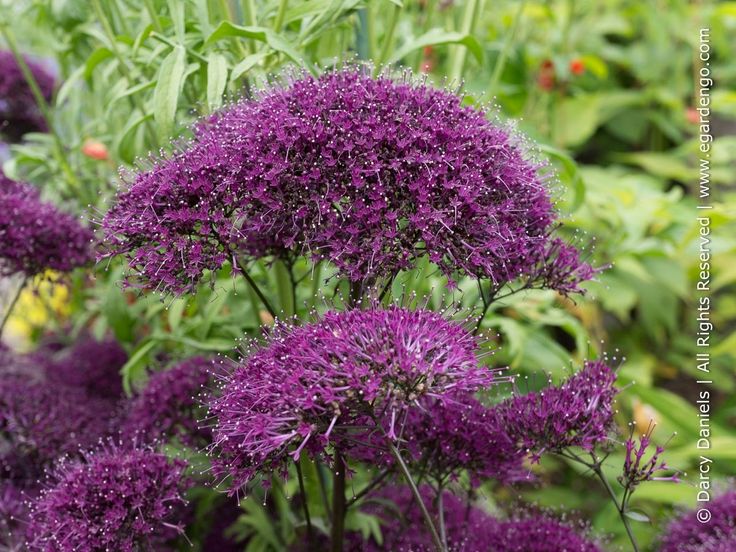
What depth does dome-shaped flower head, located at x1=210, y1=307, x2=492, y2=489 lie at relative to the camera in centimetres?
100

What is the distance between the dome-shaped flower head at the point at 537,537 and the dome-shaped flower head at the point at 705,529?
0.21 m

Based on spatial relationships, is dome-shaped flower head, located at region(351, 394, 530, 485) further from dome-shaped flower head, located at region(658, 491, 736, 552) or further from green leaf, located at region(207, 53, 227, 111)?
green leaf, located at region(207, 53, 227, 111)

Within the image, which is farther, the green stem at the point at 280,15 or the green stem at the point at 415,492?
the green stem at the point at 280,15

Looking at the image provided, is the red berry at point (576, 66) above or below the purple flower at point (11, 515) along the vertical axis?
above

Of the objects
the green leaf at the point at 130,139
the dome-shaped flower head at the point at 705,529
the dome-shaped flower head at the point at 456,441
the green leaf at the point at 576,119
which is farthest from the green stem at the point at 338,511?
the green leaf at the point at 576,119

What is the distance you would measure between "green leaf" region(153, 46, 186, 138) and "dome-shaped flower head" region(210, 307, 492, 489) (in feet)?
1.75

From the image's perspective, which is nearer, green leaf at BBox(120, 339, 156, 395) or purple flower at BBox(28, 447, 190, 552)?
purple flower at BBox(28, 447, 190, 552)

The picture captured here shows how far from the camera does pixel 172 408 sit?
1586 millimetres

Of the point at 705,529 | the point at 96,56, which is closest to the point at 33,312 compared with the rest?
the point at 96,56

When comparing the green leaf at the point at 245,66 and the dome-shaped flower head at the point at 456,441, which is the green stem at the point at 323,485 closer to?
the dome-shaped flower head at the point at 456,441

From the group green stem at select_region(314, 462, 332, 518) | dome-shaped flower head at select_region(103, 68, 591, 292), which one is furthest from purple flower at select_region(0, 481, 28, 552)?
dome-shaped flower head at select_region(103, 68, 591, 292)

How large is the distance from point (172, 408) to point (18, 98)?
1.34 meters

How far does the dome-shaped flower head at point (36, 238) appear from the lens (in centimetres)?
154

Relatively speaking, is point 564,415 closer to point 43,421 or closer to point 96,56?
point 43,421
